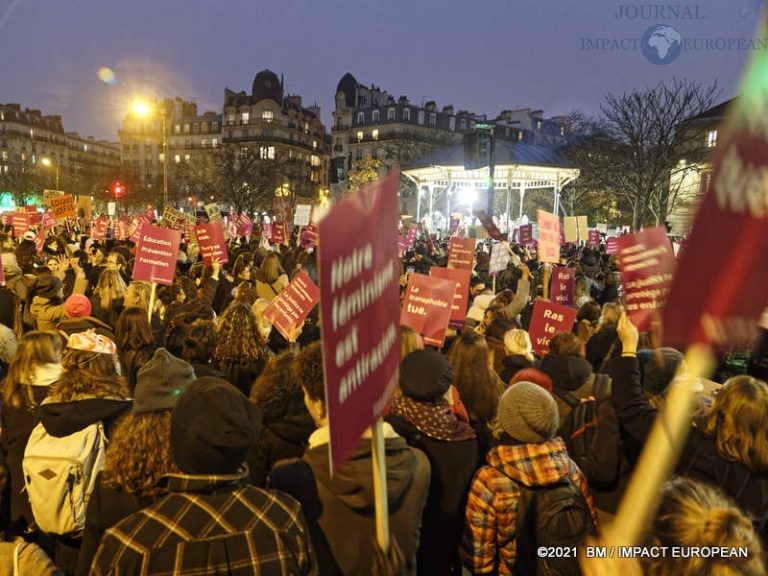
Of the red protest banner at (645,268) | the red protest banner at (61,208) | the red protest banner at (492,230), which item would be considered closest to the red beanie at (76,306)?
the red protest banner at (645,268)

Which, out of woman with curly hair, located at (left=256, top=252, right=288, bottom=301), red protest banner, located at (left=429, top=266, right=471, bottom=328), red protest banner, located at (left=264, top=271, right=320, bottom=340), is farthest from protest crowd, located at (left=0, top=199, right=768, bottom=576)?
woman with curly hair, located at (left=256, top=252, right=288, bottom=301)

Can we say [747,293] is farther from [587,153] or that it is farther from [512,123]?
[512,123]

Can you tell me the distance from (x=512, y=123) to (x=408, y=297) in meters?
80.0

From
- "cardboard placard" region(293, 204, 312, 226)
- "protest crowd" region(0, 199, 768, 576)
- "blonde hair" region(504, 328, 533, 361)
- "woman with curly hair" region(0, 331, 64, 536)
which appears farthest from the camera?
"cardboard placard" region(293, 204, 312, 226)

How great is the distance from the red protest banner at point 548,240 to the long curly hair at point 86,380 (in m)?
7.82

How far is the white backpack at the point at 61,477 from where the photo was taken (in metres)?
3.09

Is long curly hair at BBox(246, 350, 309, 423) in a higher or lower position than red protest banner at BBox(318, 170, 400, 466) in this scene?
lower

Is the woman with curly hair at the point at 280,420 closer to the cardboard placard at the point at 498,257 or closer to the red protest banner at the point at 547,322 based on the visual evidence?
the red protest banner at the point at 547,322

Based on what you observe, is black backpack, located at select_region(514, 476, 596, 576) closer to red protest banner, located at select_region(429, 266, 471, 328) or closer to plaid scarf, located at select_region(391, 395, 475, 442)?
plaid scarf, located at select_region(391, 395, 475, 442)

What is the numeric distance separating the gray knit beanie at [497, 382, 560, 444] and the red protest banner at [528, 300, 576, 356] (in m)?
3.46

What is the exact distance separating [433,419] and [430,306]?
2.52 metres

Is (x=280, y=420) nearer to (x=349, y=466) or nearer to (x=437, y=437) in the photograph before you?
(x=437, y=437)

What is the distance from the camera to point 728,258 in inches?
69.7

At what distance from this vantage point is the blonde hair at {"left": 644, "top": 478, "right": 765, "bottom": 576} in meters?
1.75
